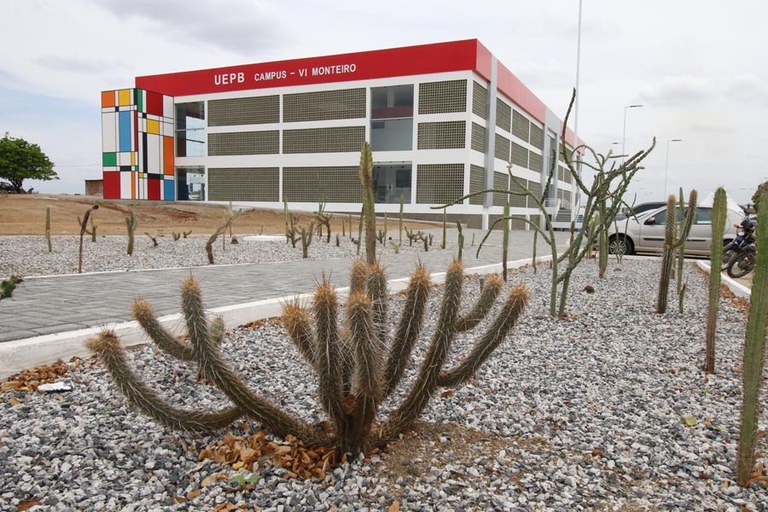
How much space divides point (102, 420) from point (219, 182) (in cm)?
3426

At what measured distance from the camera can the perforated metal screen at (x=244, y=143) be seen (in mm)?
33406

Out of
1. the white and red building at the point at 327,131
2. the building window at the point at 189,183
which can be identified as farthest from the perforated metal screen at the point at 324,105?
the building window at the point at 189,183

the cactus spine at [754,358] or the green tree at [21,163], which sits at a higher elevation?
the green tree at [21,163]

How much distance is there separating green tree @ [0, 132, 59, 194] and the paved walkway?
1783 inches

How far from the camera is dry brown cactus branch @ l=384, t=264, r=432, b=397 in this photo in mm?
2307

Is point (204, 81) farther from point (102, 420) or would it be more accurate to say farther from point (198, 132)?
point (102, 420)

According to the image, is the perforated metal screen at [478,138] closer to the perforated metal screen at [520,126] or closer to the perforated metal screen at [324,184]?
the perforated metal screen at [520,126]

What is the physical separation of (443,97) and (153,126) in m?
17.8

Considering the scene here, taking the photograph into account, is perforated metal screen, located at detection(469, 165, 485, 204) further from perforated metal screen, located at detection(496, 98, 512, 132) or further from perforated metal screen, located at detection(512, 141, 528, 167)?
perforated metal screen, located at detection(512, 141, 528, 167)

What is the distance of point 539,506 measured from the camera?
6.45 ft

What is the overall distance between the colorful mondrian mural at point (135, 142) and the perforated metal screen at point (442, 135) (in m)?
16.5

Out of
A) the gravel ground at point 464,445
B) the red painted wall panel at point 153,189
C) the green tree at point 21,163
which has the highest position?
the green tree at point 21,163

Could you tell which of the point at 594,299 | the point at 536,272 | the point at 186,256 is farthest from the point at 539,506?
the point at 186,256

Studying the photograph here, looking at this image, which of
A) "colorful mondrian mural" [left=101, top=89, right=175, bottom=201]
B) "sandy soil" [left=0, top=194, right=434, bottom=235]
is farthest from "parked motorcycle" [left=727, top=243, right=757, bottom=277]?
"colorful mondrian mural" [left=101, top=89, right=175, bottom=201]
